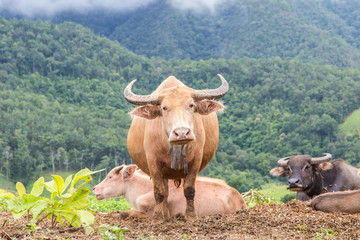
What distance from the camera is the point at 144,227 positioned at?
667cm

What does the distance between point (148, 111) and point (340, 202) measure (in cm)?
336

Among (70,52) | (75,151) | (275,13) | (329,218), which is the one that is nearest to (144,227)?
(329,218)

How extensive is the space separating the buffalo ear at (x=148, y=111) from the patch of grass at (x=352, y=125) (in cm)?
7464

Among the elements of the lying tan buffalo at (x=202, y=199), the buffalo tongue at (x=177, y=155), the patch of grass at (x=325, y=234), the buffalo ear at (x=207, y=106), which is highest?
the buffalo ear at (x=207, y=106)

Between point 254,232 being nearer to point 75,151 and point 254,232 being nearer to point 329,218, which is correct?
point 329,218

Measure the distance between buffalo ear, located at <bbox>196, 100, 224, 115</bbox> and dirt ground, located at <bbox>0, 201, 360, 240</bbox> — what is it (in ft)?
5.21

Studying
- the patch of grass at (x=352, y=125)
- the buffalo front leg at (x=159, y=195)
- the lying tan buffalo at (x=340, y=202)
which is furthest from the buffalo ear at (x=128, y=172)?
the patch of grass at (x=352, y=125)

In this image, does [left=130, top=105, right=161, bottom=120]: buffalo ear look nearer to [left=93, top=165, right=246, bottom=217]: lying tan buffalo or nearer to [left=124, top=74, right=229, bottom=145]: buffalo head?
[left=124, top=74, right=229, bottom=145]: buffalo head

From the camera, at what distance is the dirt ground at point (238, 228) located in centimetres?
552

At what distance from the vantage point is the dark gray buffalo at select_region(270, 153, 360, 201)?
416 inches

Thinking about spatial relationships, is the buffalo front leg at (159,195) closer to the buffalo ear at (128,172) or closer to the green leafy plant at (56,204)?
the green leafy plant at (56,204)

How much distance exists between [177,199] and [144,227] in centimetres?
138

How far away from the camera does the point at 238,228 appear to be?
240 inches

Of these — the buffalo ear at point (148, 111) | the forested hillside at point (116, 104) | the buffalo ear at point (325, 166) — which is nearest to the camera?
the buffalo ear at point (148, 111)
